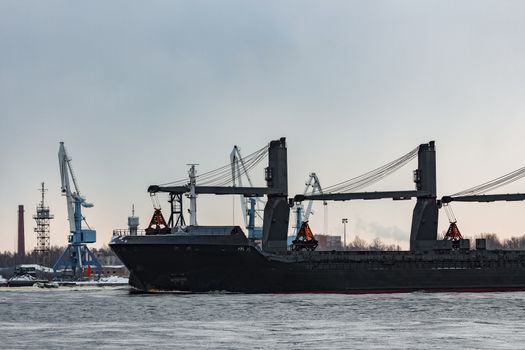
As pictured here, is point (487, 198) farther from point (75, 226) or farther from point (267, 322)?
point (75, 226)

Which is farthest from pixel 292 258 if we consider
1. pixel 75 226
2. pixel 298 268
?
pixel 75 226

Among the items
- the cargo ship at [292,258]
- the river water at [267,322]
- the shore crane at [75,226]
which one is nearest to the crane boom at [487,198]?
the cargo ship at [292,258]

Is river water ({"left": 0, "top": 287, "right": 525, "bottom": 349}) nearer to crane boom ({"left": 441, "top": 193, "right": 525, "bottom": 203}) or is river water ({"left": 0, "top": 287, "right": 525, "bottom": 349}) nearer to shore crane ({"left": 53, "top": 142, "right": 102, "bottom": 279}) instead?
crane boom ({"left": 441, "top": 193, "right": 525, "bottom": 203})

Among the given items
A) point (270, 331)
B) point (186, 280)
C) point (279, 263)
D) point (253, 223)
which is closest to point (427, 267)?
point (279, 263)

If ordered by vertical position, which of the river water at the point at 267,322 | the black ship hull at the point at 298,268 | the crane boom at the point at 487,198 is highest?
the crane boom at the point at 487,198

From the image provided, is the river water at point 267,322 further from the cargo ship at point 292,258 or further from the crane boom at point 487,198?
the crane boom at point 487,198

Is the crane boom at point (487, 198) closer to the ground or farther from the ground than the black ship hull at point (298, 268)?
farther from the ground

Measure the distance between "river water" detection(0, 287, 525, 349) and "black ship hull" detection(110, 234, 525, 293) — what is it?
1.87 metres

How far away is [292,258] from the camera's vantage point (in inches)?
3403

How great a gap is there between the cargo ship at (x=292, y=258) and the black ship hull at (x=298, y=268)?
7 centimetres

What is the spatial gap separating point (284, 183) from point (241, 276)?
34.7 feet

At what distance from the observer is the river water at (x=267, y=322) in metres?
48.6

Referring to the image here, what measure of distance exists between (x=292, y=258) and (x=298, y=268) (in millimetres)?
→ 903

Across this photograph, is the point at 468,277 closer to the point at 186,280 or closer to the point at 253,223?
the point at 186,280
